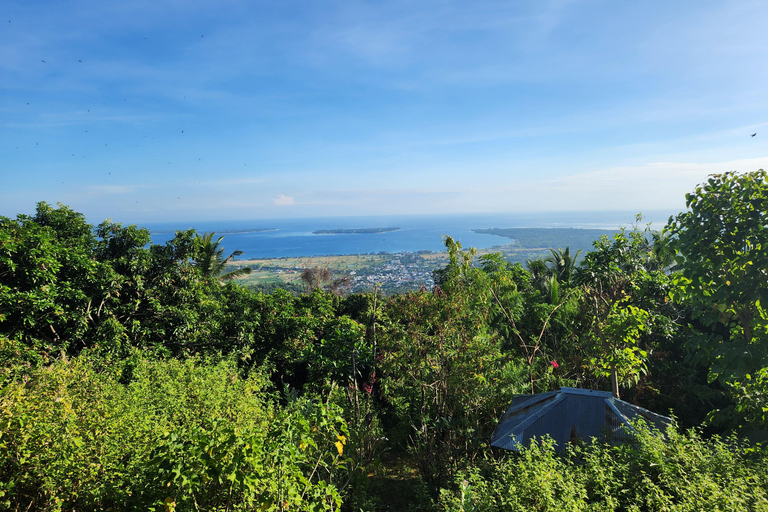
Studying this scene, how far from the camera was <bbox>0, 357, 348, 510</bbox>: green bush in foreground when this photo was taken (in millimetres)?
2482

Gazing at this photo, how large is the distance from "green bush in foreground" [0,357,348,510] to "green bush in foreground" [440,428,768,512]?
1551mm

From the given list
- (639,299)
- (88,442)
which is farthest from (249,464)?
(639,299)

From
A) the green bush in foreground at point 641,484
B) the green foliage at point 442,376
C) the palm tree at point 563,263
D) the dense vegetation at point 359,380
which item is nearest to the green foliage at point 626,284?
the dense vegetation at point 359,380

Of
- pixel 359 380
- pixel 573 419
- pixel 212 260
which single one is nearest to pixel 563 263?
pixel 359 380

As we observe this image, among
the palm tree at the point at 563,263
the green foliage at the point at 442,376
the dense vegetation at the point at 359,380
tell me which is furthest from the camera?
the palm tree at the point at 563,263

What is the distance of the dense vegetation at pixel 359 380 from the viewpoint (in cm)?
296

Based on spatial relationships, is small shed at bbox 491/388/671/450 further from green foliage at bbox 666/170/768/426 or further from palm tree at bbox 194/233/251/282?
palm tree at bbox 194/233/251/282

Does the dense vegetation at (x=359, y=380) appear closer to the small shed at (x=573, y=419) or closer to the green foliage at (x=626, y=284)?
the green foliage at (x=626, y=284)

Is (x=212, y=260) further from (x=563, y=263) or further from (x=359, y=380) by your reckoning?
(x=563, y=263)

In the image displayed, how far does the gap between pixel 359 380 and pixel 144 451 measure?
627 centimetres

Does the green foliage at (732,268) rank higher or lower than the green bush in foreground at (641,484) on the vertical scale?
higher

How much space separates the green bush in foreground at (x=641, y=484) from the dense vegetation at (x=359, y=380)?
0.08ft

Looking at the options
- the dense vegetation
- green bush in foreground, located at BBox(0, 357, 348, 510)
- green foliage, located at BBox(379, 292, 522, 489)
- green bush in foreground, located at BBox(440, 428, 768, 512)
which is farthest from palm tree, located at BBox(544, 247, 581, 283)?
green bush in foreground, located at BBox(0, 357, 348, 510)

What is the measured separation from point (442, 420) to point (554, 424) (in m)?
1.74
